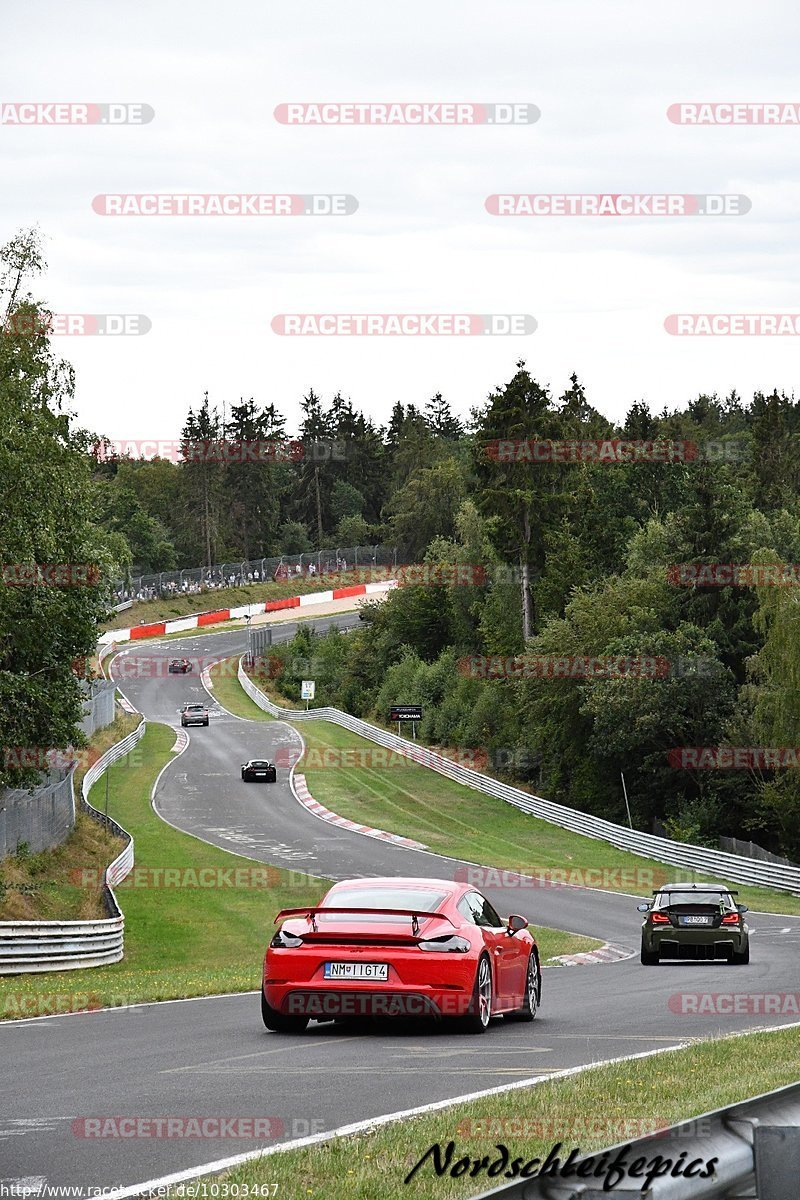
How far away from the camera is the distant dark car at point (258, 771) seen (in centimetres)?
6397

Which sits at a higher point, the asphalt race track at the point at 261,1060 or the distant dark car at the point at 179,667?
the asphalt race track at the point at 261,1060

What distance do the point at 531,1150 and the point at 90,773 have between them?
55492mm

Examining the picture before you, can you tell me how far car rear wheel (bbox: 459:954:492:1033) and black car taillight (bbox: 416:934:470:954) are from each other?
0.29 m

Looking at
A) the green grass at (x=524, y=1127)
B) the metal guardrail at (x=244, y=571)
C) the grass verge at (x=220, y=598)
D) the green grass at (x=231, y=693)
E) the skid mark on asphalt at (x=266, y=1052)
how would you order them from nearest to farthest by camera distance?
the green grass at (x=524, y=1127), the skid mark on asphalt at (x=266, y=1052), the green grass at (x=231, y=693), the grass verge at (x=220, y=598), the metal guardrail at (x=244, y=571)

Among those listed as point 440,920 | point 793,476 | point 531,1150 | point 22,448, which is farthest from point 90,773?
point 793,476

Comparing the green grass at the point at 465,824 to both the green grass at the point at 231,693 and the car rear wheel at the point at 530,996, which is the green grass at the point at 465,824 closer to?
the green grass at the point at 231,693

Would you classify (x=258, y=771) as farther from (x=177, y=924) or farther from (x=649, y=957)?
(x=649, y=957)

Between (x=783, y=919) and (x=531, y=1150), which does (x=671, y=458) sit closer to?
(x=783, y=919)

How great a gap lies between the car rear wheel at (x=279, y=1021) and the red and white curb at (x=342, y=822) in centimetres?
3830

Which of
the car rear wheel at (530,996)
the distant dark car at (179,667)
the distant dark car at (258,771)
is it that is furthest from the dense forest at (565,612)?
the car rear wheel at (530,996)

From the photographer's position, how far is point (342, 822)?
181 feet

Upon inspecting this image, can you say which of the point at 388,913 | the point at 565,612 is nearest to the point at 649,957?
the point at 388,913

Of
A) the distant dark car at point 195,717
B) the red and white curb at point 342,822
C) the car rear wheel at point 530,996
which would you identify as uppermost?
the car rear wheel at point 530,996

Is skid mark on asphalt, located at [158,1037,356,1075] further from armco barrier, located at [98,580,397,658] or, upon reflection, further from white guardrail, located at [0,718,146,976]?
armco barrier, located at [98,580,397,658]
